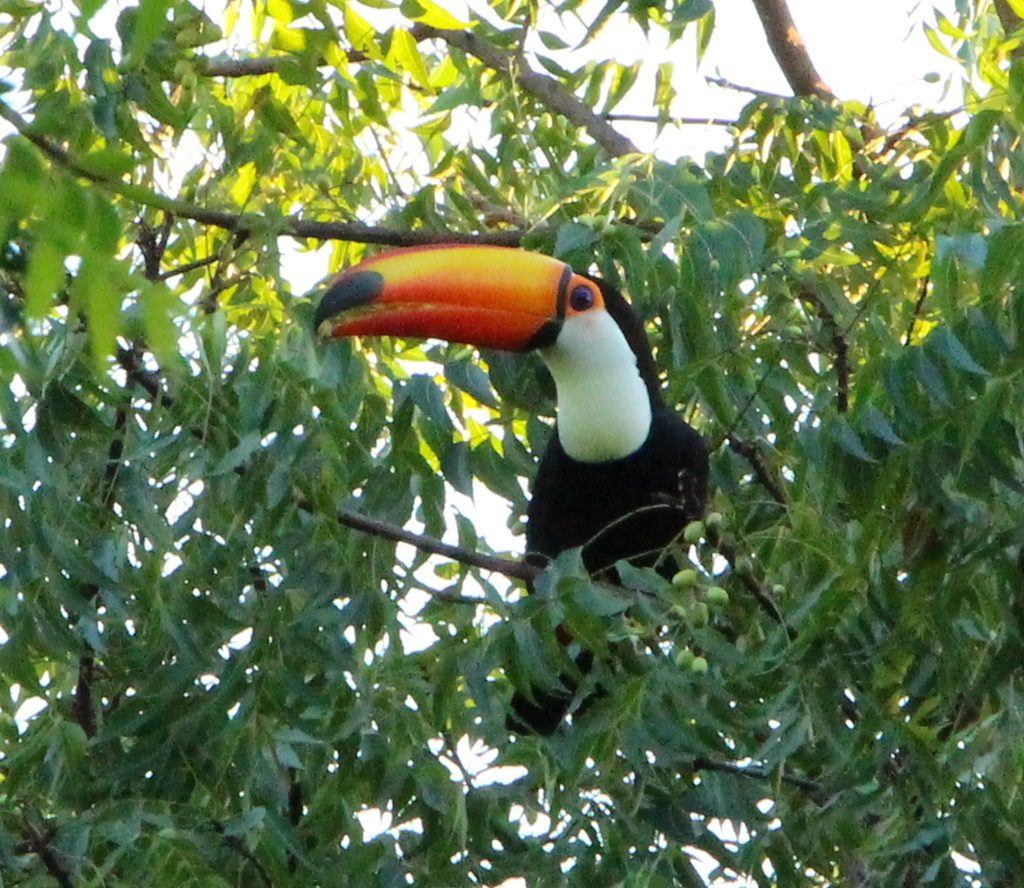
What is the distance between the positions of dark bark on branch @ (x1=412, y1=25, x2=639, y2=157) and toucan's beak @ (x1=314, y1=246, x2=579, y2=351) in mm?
513

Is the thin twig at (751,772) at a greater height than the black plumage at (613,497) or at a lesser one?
lesser

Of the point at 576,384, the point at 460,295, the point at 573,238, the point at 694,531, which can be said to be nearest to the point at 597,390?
the point at 576,384

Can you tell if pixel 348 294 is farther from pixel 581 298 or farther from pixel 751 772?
pixel 751 772

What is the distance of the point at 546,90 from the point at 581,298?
2.03 ft

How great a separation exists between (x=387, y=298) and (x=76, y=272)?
7.91 feet

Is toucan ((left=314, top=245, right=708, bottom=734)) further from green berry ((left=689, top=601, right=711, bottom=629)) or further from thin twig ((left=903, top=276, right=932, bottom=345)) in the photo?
green berry ((left=689, top=601, right=711, bottom=629))

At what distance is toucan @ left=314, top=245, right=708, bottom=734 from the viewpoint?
3.98m

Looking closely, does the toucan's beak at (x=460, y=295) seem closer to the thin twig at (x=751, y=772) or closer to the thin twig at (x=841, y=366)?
the thin twig at (x=841, y=366)

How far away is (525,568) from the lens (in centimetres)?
314

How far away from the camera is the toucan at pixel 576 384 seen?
13.1ft

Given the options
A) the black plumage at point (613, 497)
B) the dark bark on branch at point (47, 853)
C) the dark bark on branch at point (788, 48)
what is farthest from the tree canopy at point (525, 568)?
the dark bark on branch at point (788, 48)

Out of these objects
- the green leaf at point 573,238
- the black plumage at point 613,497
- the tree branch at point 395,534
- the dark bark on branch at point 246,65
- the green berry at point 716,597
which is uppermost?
the dark bark on branch at point 246,65

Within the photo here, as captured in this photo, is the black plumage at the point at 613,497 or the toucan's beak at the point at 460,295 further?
the black plumage at the point at 613,497

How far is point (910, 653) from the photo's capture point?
262 cm
